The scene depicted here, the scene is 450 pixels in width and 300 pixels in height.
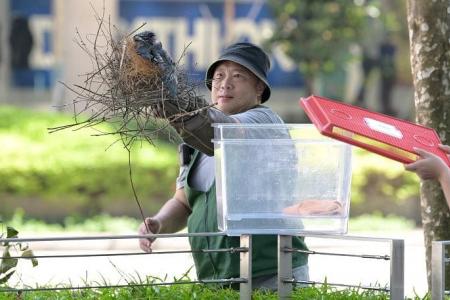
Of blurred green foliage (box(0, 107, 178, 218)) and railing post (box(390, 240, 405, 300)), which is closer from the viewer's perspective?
railing post (box(390, 240, 405, 300))

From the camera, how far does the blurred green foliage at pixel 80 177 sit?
14117 millimetres

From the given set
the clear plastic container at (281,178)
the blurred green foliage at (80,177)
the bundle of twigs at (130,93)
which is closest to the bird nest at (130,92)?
the bundle of twigs at (130,93)

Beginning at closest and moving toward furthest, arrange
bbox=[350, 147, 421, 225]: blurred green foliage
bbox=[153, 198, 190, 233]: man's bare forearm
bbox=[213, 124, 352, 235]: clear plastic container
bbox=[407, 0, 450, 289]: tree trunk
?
bbox=[213, 124, 352, 235]: clear plastic container
bbox=[153, 198, 190, 233]: man's bare forearm
bbox=[407, 0, 450, 289]: tree trunk
bbox=[350, 147, 421, 225]: blurred green foliage

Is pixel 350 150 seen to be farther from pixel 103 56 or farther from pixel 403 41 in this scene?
pixel 403 41

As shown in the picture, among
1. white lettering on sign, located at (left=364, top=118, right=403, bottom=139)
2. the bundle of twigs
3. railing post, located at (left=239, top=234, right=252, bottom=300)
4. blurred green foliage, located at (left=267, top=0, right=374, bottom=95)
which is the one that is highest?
blurred green foliage, located at (left=267, top=0, right=374, bottom=95)

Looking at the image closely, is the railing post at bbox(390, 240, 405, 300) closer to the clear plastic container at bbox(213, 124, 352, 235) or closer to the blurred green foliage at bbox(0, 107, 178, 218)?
the clear plastic container at bbox(213, 124, 352, 235)

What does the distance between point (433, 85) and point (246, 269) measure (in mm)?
1603

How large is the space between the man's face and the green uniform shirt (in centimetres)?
37

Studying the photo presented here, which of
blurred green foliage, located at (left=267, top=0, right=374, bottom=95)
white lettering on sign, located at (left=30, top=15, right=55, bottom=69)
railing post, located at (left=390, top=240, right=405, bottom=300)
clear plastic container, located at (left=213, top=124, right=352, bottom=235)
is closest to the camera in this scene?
railing post, located at (left=390, top=240, right=405, bottom=300)

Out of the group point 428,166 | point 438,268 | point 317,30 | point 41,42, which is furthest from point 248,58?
point 41,42

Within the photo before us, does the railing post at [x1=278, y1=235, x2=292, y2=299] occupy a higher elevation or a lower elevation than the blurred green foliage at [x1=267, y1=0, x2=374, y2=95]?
lower

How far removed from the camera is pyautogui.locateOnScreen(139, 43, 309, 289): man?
4438 millimetres

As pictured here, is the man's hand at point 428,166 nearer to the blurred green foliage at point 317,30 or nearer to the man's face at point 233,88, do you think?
the man's face at point 233,88

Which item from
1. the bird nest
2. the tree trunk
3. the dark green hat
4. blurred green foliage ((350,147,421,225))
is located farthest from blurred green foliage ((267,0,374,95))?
the bird nest
